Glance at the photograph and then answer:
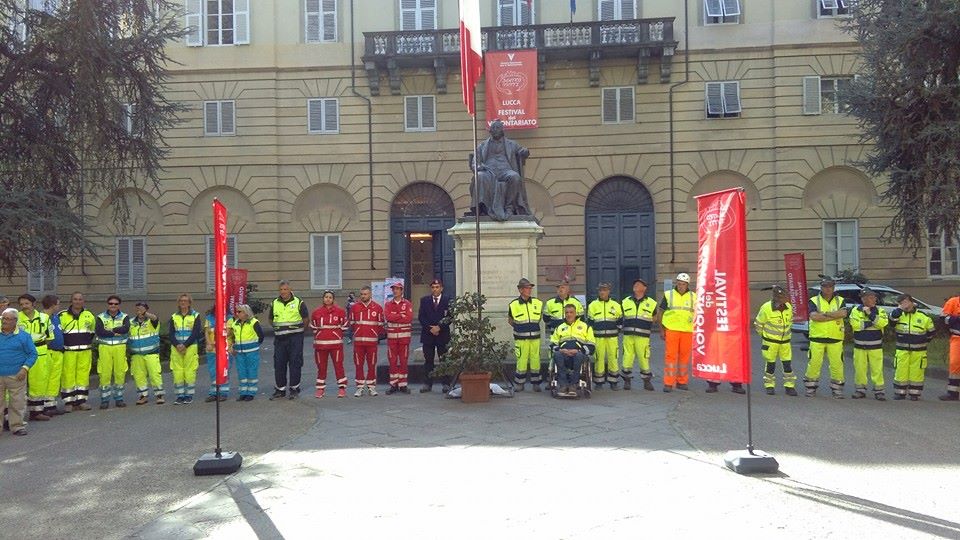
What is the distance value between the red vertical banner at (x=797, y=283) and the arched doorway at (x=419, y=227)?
43.5ft

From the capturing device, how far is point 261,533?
5.76 metres

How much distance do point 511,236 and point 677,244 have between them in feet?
51.6

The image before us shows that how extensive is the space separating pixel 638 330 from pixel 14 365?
8.79 m

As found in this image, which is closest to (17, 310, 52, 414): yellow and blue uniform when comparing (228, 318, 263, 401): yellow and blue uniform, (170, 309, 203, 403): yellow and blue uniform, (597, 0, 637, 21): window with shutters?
(170, 309, 203, 403): yellow and blue uniform

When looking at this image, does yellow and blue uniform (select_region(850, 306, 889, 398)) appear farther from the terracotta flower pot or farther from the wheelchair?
the terracotta flower pot

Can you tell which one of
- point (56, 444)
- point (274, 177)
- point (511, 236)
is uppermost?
point (274, 177)

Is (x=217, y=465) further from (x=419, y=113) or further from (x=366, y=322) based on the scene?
(x=419, y=113)

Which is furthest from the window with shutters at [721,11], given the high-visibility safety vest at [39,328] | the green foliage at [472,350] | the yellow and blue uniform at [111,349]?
Result: the high-visibility safety vest at [39,328]

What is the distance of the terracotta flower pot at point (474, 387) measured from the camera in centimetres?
1091

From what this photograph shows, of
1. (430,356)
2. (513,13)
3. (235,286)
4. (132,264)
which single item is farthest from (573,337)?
(132,264)

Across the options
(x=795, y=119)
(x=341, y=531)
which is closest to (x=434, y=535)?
(x=341, y=531)

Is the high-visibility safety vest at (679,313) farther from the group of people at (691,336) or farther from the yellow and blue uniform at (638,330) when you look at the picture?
the yellow and blue uniform at (638,330)

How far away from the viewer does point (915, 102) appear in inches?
686

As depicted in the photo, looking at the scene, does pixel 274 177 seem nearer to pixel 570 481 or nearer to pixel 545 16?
pixel 545 16
